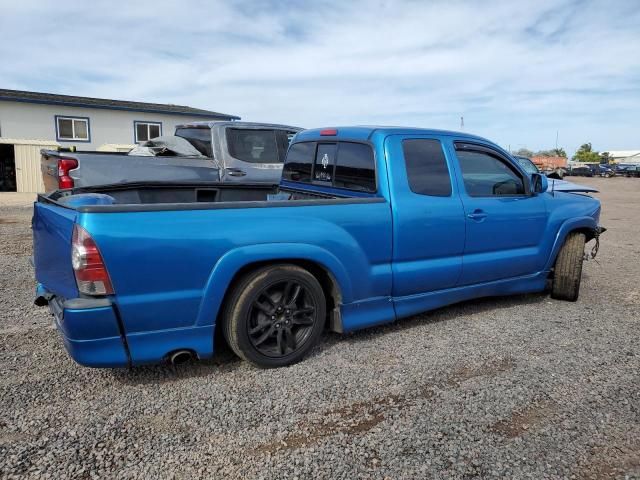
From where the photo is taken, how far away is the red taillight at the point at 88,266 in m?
2.67

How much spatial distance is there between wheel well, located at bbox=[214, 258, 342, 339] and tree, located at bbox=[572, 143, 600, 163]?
90.4 meters

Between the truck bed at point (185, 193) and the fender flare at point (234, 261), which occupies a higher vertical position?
the truck bed at point (185, 193)

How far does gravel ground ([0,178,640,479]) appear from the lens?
94.7 inches

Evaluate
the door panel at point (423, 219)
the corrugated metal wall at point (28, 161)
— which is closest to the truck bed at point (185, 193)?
the door panel at point (423, 219)

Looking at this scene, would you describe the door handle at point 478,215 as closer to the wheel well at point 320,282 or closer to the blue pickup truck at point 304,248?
the blue pickup truck at point 304,248

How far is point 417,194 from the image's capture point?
3.86m

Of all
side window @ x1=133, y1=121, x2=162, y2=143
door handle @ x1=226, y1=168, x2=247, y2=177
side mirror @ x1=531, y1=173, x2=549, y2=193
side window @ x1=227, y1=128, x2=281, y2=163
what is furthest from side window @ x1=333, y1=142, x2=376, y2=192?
side window @ x1=133, y1=121, x2=162, y2=143

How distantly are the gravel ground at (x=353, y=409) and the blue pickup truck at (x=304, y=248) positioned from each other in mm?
274

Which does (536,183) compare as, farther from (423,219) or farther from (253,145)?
(253,145)

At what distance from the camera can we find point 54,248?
304 centimetres

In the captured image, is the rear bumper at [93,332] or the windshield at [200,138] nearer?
the rear bumper at [93,332]

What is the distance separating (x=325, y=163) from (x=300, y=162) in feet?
1.44

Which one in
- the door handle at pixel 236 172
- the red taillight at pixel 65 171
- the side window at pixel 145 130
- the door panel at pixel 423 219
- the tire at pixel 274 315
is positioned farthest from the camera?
the side window at pixel 145 130

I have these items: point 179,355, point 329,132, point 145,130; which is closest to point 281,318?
point 179,355
